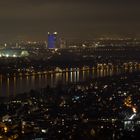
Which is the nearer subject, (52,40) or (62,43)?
(52,40)

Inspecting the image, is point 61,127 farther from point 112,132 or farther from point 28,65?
point 28,65

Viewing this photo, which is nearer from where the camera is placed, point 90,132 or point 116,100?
point 90,132

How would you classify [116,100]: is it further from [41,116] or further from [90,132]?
[90,132]

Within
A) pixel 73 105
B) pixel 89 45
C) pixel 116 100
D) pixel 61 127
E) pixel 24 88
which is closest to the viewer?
pixel 61 127

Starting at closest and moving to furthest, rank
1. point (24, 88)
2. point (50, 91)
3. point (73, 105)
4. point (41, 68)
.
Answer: point (73, 105)
point (50, 91)
point (24, 88)
point (41, 68)

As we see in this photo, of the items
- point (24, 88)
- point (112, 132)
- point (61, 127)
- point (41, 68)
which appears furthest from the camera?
point (41, 68)

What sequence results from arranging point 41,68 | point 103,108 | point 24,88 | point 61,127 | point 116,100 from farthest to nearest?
point 41,68 → point 24,88 → point 116,100 → point 103,108 → point 61,127

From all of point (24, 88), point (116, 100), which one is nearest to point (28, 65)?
point (24, 88)

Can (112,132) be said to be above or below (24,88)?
above

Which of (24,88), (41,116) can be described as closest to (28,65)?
(24,88)
